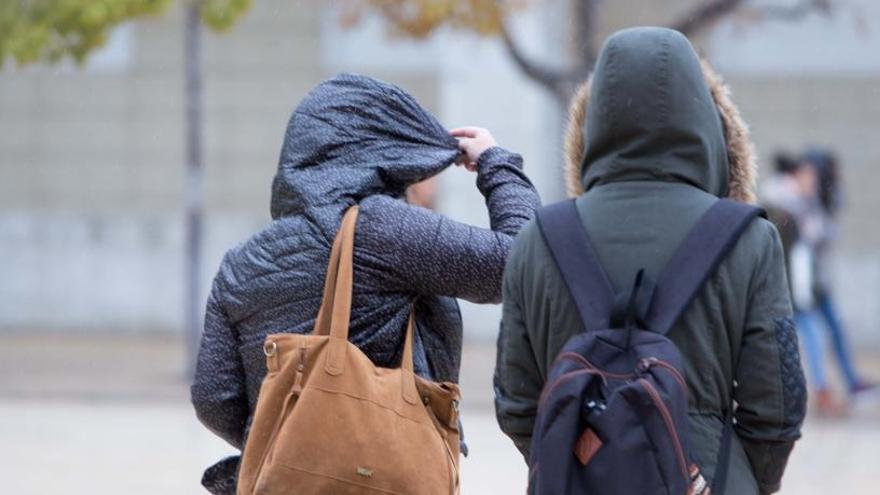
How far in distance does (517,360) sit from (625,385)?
0.33 m

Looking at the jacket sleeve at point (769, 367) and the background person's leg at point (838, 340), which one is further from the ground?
the jacket sleeve at point (769, 367)

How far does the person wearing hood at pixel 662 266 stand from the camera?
3.03 meters

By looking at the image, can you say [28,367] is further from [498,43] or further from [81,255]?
[498,43]

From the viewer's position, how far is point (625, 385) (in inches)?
114

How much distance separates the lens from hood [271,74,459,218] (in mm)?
3676

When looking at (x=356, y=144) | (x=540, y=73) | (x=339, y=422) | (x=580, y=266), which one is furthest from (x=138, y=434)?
(x=580, y=266)

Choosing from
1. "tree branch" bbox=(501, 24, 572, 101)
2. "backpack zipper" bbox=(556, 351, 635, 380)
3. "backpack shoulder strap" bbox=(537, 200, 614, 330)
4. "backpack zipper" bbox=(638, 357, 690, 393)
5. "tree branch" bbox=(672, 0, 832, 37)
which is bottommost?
"tree branch" bbox=(501, 24, 572, 101)

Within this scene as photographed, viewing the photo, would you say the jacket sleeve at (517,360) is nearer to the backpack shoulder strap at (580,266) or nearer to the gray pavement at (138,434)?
the backpack shoulder strap at (580,266)

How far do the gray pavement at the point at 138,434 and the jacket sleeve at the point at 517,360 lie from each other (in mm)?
5772

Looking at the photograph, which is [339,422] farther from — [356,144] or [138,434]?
[138,434]

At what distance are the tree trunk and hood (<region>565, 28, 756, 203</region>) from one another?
1096 cm

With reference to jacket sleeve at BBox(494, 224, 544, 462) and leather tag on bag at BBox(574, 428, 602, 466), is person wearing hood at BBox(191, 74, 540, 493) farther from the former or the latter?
Answer: leather tag on bag at BBox(574, 428, 602, 466)

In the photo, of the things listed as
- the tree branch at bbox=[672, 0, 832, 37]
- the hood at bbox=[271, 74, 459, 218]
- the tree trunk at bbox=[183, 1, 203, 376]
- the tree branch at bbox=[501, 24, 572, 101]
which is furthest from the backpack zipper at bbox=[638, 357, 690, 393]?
the tree trunk at bbox=[183, 1, 203, 376]

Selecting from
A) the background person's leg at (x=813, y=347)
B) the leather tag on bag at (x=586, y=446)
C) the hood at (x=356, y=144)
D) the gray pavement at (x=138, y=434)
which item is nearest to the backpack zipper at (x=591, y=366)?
the leather tag on bag at (x=586, y=446)
